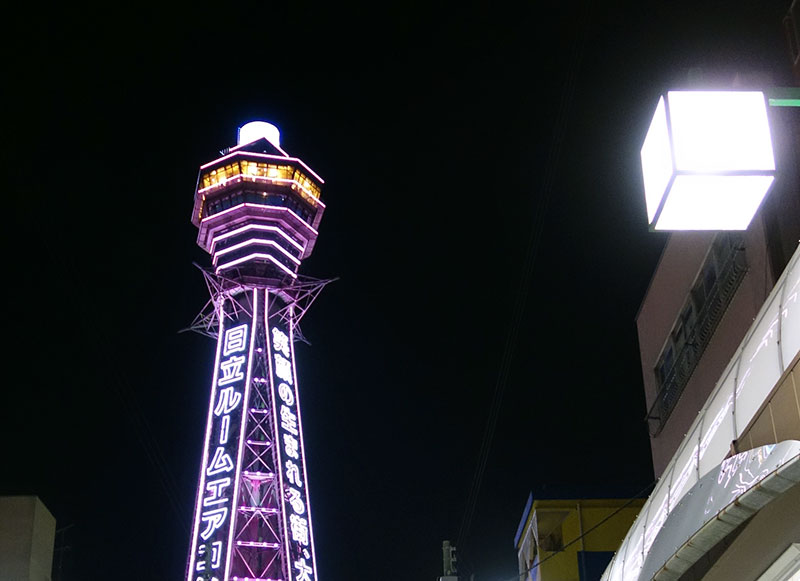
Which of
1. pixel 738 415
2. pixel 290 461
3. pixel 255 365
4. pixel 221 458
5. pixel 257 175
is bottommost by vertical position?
pixel 738 415

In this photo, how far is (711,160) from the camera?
8.46 m

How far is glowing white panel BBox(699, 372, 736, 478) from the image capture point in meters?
12.1

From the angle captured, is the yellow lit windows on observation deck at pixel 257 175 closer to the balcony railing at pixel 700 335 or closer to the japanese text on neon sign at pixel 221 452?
the japanese text on neon sign at pixel 221 452

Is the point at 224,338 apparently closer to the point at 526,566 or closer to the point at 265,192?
the point at 265,192

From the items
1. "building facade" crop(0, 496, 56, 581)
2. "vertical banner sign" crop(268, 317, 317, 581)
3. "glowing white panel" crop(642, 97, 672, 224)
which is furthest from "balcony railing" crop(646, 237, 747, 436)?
"vertical banner sign" crop(268, 317, 317, 581)

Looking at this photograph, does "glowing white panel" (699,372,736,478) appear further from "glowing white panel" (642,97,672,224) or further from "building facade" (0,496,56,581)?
"building facade" (0,496,56,581)

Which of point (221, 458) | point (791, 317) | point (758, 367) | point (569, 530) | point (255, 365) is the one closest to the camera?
point (791, 317)

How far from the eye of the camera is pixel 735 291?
62.1ft

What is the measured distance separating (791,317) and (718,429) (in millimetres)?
2486

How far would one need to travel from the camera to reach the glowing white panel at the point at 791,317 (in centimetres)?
1009

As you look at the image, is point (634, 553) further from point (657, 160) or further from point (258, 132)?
point (258, 132)

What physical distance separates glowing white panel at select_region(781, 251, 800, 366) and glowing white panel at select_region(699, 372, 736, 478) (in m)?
1.74

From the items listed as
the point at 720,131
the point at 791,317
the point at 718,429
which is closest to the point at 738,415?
the point at 718,429

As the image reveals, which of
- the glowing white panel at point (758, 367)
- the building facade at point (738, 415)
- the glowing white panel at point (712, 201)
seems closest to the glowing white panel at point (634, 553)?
the building facade at point (738, 415)
